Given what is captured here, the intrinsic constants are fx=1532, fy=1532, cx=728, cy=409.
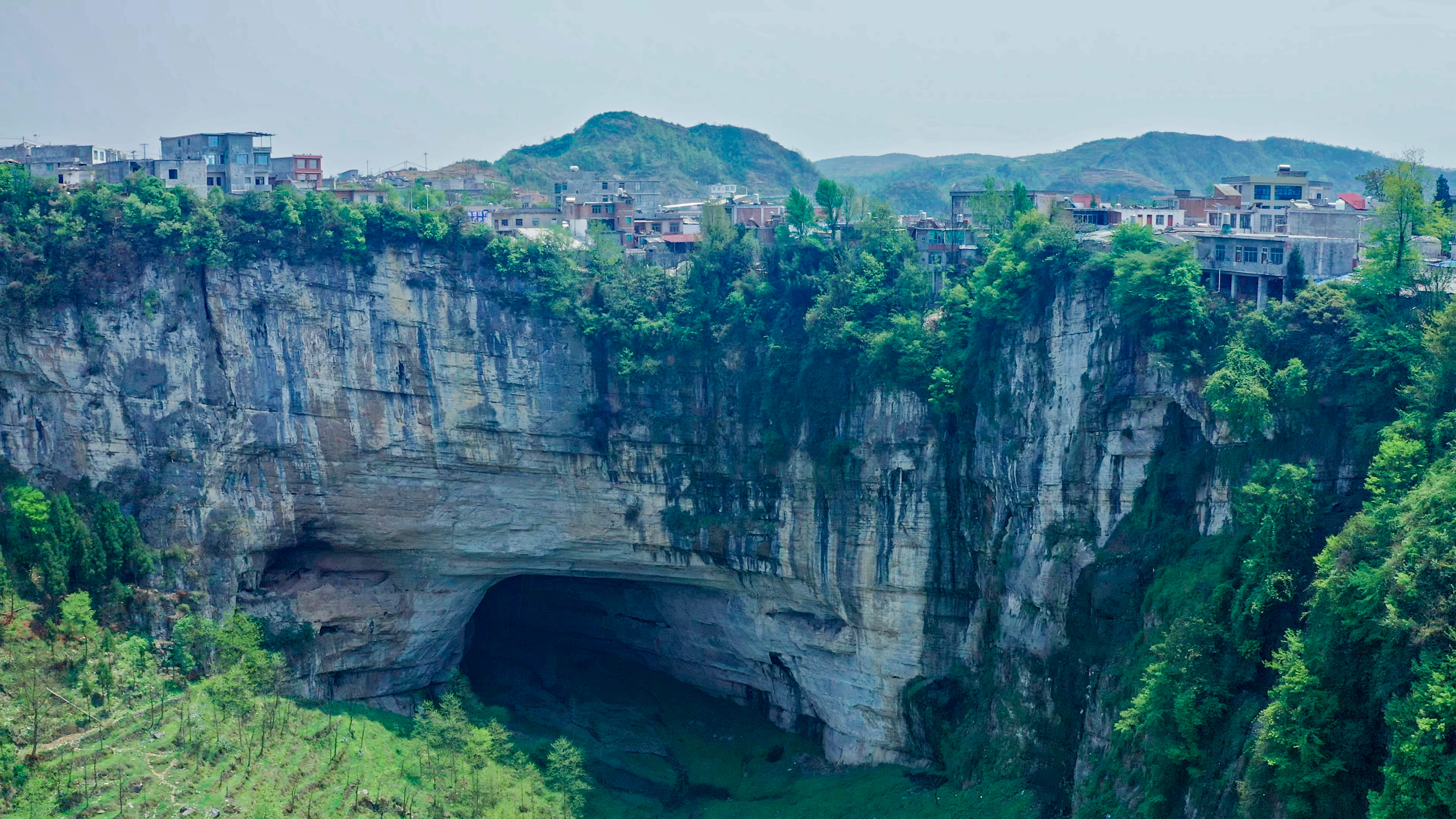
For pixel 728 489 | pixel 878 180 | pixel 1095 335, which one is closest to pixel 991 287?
pixel 1095 335

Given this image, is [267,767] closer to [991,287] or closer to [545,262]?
[545,262]

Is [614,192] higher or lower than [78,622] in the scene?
higher

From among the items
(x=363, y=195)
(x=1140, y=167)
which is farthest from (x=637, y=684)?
(x=1140, y=167)

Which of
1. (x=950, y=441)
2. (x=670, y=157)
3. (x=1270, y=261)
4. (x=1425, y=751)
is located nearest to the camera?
(x=1425, y=751)

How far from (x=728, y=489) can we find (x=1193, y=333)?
32.5ft

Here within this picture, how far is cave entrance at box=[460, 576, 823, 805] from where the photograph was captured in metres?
29.9

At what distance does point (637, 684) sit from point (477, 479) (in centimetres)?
605

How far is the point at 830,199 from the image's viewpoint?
32.2 meters

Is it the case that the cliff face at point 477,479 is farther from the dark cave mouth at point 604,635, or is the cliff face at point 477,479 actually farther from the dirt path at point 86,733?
the dirt path at point 86,733

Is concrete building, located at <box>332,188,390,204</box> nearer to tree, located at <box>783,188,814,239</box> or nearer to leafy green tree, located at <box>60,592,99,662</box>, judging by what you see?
tree, located at <box>783,188,814,239</box>

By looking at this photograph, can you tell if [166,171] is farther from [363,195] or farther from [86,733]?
[86,733]

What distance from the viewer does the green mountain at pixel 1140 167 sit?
66375 mm

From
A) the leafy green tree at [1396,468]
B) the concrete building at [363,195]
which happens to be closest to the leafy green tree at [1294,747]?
the leafy green tree at [1396,468]

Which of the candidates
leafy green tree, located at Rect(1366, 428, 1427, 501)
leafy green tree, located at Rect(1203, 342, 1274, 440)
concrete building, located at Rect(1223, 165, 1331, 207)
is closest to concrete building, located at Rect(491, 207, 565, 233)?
concrete building, located at Rect(1223, 165, 1331, 207)
